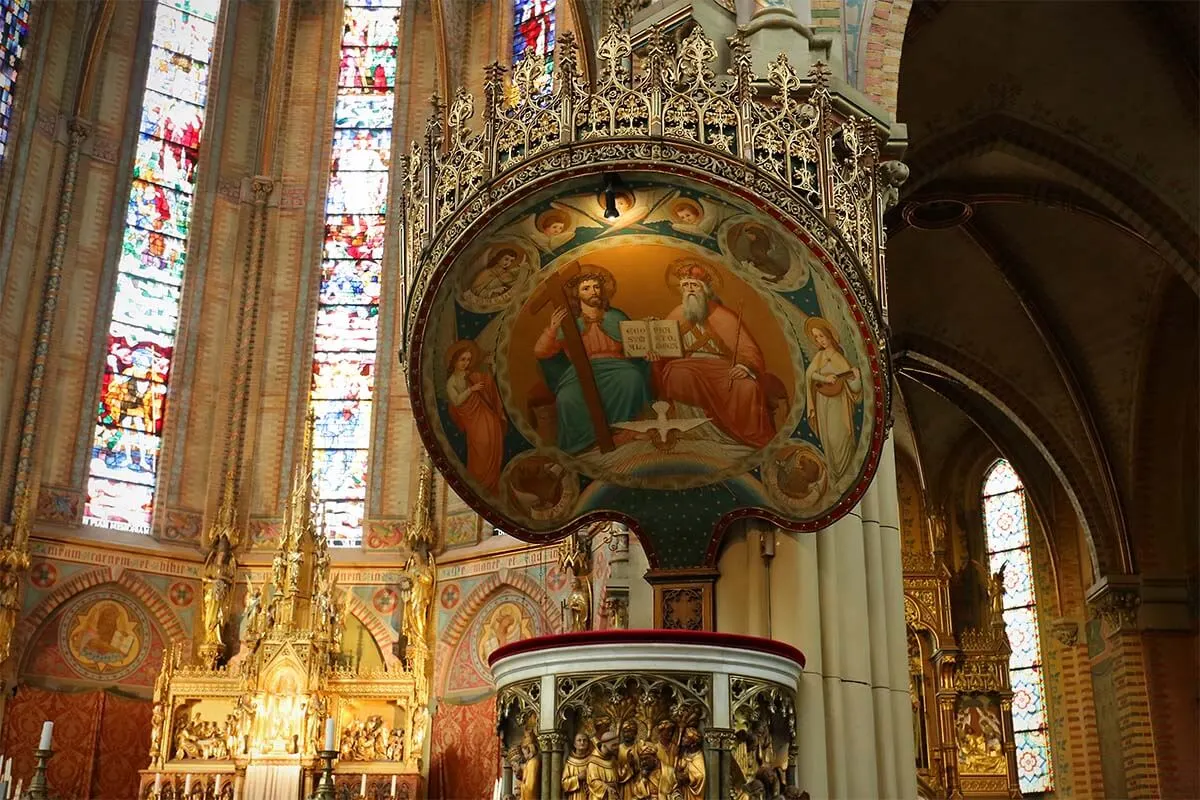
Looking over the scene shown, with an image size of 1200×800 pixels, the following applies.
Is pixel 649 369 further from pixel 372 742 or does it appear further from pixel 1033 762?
pixel 1033 762

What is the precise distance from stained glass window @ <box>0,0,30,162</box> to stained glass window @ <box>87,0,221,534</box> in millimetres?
23

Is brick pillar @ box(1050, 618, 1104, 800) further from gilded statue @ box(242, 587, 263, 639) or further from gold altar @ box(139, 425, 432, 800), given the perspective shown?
gilded statue @ box(242, 587, 263, 639)

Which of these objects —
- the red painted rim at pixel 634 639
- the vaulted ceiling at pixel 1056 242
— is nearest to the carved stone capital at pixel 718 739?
the red painted rim at pixel 634 639

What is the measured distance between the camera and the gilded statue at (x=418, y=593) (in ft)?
52.6

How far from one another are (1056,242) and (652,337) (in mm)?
10441

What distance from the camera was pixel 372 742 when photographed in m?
14.3

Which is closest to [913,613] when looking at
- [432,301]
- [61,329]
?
[61,329]

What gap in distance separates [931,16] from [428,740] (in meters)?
8.86

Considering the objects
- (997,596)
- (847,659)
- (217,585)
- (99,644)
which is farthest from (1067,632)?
(99,644)

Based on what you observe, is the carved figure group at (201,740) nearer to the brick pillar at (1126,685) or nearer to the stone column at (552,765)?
the stone column at (552,765)

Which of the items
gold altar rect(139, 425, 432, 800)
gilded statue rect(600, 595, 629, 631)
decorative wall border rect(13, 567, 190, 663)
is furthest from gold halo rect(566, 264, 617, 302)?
decorative wall border rect(13, 567, 190, 663)

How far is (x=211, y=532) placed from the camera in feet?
53.1

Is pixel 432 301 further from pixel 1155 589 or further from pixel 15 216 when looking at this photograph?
pixel 1155 589

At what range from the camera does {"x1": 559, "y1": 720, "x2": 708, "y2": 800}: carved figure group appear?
593 cm
